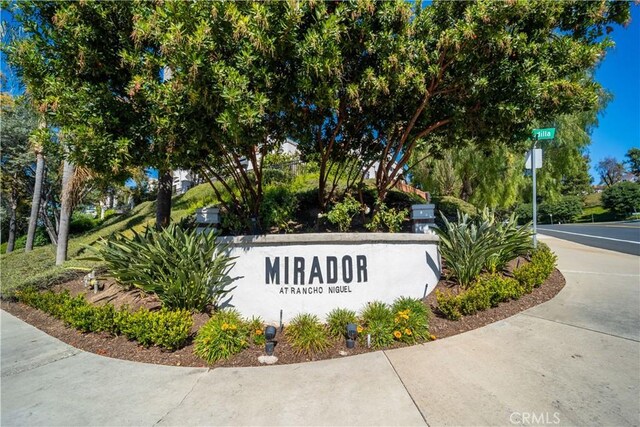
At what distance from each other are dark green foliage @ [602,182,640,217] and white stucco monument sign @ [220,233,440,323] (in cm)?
4506

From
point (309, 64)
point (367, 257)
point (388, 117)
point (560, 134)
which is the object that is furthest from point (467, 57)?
point (560, 134)

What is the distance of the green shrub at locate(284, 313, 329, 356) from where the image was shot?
13.9 ft

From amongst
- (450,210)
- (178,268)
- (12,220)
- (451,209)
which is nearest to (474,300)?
(178,268)

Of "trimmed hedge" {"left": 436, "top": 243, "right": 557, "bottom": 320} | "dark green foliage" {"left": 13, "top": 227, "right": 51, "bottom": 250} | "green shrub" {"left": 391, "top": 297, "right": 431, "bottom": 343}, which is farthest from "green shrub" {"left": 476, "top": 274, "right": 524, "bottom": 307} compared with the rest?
"dark green foliage" {"left": 13, "top": 227, "right": 51, "bottom": 250}

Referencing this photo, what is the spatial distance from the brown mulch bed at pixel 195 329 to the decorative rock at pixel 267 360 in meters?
0.06

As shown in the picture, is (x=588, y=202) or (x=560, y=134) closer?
(x=560, y=134)

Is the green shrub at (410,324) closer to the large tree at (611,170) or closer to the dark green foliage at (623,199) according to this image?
the dark green foliage at (623,199)

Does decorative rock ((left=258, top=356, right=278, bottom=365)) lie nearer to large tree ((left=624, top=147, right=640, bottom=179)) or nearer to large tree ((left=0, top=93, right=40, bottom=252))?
large tree ((left=0, top=93, right=40, bottom=252))

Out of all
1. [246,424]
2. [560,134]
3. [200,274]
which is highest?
[560,134]

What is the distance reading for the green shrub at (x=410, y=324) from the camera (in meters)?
4.34

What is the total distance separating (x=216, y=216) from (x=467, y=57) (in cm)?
546

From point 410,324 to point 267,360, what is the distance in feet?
6.76

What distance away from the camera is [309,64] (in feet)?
14.0

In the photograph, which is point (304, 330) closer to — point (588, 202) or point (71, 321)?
point (71, 321)
